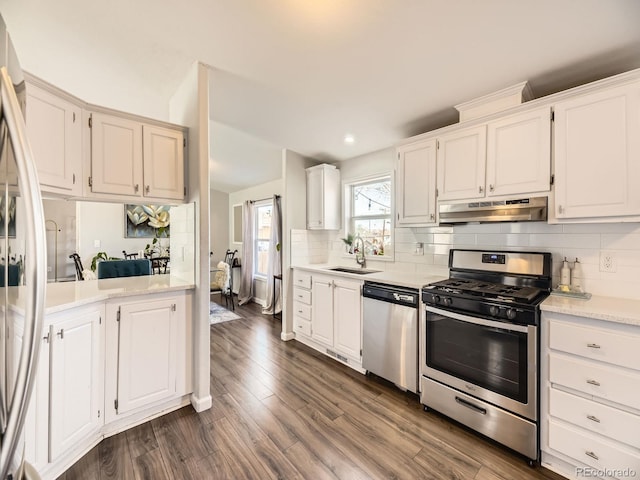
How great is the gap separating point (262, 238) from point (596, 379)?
17.2 ft

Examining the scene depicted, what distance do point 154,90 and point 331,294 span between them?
2.80 metres

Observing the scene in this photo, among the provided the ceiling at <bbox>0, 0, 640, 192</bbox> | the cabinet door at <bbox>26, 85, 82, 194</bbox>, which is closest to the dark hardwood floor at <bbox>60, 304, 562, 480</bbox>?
the cabinet door at <bbox>26, 85, 82, 194</bbox>

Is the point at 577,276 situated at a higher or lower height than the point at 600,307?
higher

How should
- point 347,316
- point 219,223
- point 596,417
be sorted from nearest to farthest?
1. point 596,417
2. point 347,316
3. point 219,223

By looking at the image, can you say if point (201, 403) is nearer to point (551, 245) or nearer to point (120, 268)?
point (120, 268)

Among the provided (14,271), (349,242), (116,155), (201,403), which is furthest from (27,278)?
(349,242)

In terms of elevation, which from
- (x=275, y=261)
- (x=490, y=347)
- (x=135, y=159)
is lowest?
(x=490, y=347)

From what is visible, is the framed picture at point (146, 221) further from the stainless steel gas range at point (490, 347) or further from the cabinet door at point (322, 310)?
the stainless steel gas range at point (490, 347)

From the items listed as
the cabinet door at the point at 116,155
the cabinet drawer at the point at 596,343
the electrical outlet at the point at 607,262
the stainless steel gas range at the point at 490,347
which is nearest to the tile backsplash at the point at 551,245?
the electrical outlet at the point at 607,262

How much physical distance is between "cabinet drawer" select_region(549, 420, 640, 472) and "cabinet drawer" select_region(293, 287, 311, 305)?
2414 millimetres

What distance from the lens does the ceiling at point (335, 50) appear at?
1.51 meters

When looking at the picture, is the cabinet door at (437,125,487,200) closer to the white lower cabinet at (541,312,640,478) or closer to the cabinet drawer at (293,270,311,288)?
the white lower cabinet at (541,312,640,478)

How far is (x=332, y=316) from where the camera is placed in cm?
312

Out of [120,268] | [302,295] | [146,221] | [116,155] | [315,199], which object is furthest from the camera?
[146,221]
